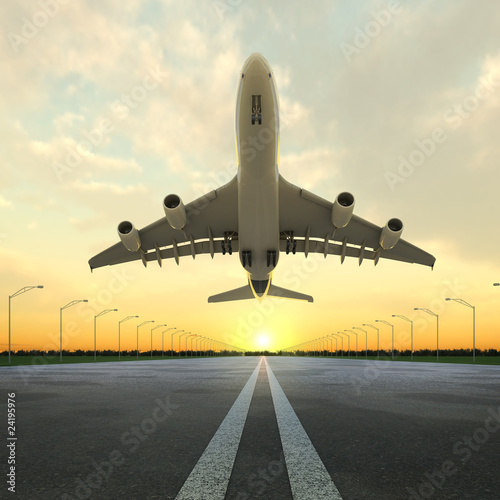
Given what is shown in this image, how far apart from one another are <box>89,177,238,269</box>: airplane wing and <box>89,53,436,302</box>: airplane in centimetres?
4

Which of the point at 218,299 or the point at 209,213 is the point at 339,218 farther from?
the point at 218,299

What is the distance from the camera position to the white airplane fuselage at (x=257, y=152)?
15.0 m

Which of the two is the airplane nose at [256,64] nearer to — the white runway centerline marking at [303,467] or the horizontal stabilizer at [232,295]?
the white runway centerline marking at [303,467]

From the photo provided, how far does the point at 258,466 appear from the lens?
4.49 meters

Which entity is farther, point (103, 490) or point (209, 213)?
point (209, 213)

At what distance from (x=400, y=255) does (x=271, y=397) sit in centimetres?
1440

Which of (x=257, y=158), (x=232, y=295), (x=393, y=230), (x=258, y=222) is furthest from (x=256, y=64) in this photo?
(x=232, y=295)

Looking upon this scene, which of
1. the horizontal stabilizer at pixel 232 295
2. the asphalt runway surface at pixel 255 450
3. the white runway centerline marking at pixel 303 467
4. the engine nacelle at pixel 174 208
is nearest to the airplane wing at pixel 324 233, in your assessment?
the engine nacelle at pixel 174 208

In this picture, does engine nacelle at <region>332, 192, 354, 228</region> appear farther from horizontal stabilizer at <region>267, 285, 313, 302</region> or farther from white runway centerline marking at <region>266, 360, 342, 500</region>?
horizontal stabilizer at <region>267, 285, 313, 302</region>

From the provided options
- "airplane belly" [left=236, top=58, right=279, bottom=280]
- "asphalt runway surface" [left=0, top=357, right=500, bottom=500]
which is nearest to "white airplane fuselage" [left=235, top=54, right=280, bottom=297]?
"airplane belly" [left=236, top=58, right=279, bottom=280]

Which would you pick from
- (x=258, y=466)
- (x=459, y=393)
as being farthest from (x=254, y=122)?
(x=258, y=466)

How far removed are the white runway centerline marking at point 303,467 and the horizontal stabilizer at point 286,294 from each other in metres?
21.4

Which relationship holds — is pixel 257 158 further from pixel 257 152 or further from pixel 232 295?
pixel 232 295

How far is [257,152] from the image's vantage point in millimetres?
16031
